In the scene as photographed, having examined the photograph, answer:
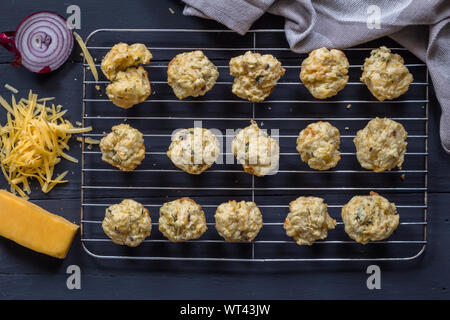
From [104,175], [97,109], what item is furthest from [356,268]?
[97,109]

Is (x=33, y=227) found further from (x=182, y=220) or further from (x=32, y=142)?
(x=182, y=220)

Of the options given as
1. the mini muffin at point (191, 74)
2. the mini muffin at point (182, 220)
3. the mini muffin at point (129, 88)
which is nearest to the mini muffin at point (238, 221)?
the mini muffin at point (182, 220)

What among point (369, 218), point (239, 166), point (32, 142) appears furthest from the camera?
point (239, 166)

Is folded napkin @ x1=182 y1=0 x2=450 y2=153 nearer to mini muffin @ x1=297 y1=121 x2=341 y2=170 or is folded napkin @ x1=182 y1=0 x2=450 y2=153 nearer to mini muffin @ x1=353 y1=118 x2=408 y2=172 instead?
mini muffin @ x1=353 y1=118 x2=408 y2=172

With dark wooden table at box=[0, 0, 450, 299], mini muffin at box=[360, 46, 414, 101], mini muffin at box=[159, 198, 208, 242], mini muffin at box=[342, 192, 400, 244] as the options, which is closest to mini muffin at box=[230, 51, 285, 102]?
dark wooden table at box=[0, 0, 450, 299]

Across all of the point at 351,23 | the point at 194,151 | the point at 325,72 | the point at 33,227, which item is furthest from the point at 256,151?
the point at 33,227

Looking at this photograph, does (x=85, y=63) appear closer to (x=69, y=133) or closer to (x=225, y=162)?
(x=69, y=133)
